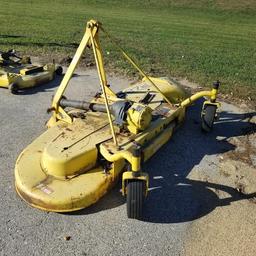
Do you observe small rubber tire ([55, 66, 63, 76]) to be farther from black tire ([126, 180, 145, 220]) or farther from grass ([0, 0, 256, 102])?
black tire ([126, 180, 145, 220])

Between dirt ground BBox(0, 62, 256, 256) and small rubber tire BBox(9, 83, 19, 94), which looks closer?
dirt ground BBox(0, 62, 256, 256)

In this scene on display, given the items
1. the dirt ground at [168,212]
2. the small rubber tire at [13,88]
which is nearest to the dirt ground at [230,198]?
the dirt ground at [168,212]

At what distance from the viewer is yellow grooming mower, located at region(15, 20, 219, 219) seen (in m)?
6.01

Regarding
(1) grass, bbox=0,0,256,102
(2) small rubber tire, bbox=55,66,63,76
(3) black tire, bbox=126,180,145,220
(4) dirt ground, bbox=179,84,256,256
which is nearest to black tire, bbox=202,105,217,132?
(4) dirt ground, bbox=179,84,256,256

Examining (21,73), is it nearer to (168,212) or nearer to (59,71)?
(59,71)

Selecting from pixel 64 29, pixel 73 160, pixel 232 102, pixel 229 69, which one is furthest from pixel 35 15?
pixel 73 160

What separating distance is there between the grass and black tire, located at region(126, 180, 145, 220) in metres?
6.81

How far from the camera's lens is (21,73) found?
37.1 feet

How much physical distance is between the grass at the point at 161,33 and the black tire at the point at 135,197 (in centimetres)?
681

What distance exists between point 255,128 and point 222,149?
155cm

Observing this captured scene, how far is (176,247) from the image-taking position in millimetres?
5715

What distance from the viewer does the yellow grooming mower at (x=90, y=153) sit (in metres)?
6.01

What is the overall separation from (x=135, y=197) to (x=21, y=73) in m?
6.81

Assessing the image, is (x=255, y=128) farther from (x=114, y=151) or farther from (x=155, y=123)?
(x=114, y=151)
